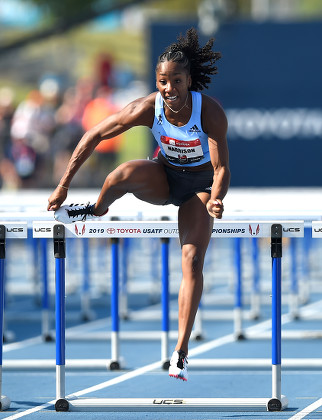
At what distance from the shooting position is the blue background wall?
18359mm

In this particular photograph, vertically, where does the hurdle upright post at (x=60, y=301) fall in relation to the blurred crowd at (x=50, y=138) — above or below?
below

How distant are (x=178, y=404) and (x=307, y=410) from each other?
32.7 inches

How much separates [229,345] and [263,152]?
9103mm

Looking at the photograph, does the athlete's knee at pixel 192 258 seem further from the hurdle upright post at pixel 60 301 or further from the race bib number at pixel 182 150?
the hurdle upright post at pixel 60 301

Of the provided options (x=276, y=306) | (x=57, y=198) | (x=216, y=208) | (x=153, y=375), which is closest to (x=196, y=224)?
(x=216, y=208)

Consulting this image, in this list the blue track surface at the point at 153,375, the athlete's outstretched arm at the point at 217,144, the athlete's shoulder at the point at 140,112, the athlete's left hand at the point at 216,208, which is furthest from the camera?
the blue track surface at the point at 153,375

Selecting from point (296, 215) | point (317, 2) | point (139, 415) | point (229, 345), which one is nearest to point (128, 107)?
point (296, 215)

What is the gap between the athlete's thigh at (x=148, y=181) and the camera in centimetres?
666

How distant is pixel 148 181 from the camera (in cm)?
672

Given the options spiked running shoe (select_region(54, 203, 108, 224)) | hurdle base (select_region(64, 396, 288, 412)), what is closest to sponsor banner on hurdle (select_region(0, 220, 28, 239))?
spiked running shoe (select_region(54, 203, 108, 224))

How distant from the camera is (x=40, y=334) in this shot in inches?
422

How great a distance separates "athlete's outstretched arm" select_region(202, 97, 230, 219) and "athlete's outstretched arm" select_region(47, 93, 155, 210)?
36 cm

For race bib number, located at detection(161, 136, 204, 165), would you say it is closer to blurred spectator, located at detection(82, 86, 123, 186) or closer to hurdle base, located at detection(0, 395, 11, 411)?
hurdle base, located at detection(0, 395, 11, 411)

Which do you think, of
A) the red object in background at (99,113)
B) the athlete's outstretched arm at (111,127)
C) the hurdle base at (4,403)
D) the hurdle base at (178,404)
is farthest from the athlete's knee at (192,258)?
the red object in background at (99,113)
